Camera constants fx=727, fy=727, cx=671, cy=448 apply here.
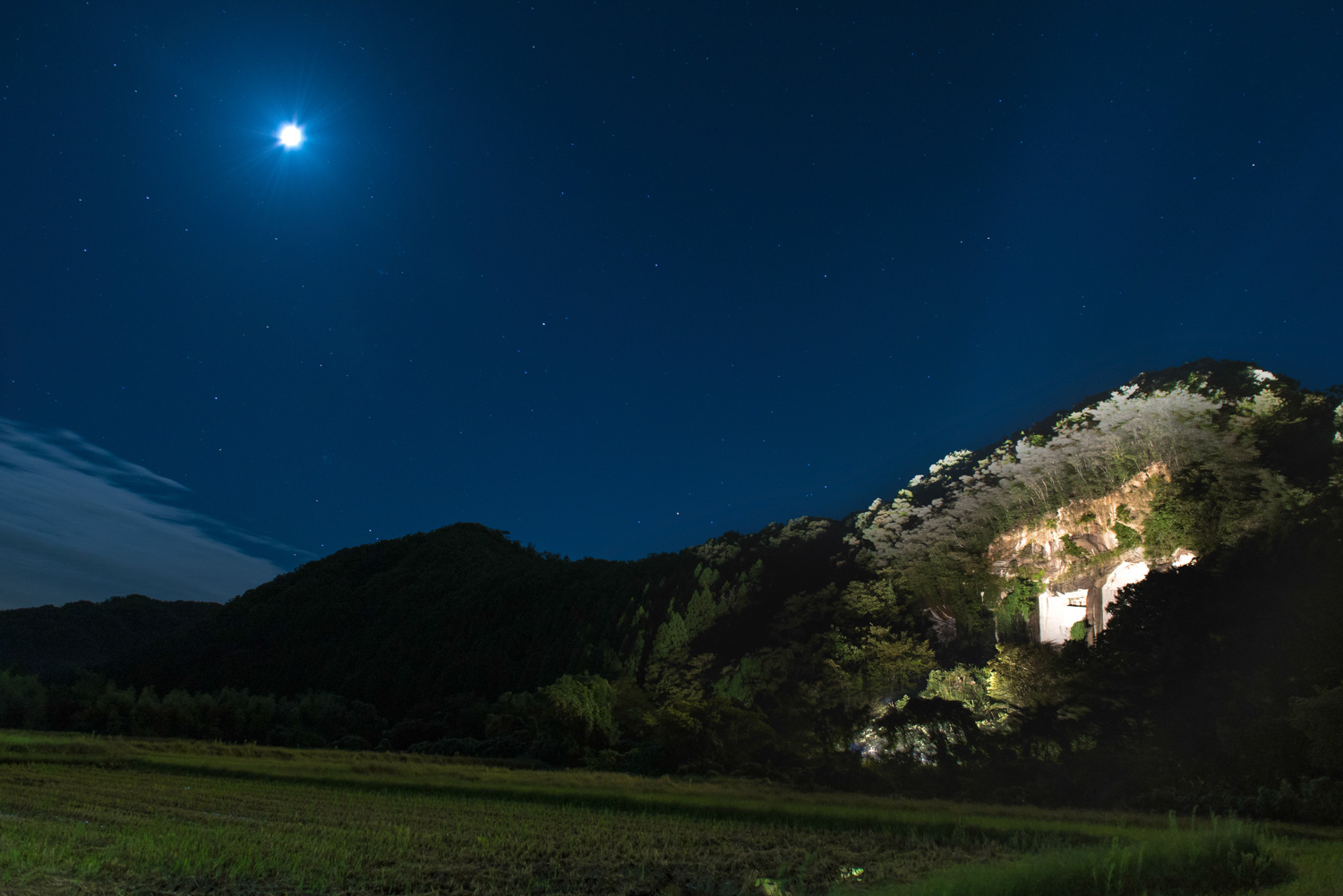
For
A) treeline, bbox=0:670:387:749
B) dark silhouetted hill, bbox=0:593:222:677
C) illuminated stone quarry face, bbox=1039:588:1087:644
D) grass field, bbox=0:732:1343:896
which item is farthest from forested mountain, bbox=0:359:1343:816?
dark silhouetted hill, bbox=0:593:222:677

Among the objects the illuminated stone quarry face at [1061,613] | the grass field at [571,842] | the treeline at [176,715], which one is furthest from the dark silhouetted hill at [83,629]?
the illuminated stone quarry face at [1061,613]

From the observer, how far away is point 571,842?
12023 mm

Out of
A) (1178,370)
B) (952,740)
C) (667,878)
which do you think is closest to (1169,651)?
(952,740)

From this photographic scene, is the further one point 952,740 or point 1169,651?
point 952,740

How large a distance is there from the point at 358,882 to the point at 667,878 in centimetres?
387

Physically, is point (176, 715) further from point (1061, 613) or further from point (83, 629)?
point (83, 629)

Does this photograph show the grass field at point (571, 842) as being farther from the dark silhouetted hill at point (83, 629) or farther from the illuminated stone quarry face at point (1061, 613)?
the dark silhouetted hill at point (83, 629)

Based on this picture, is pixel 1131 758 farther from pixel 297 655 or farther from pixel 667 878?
pixel 297 655

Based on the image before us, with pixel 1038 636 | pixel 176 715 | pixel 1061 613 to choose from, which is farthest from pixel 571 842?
pixel 176 715

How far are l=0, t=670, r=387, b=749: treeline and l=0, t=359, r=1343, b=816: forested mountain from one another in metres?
3.73

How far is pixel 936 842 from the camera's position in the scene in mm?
13398

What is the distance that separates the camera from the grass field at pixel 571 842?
8.33 metres

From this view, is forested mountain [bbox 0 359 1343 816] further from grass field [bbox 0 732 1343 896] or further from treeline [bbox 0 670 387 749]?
grass field [bbox 0 732 1343 896]

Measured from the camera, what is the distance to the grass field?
833 centimetres
